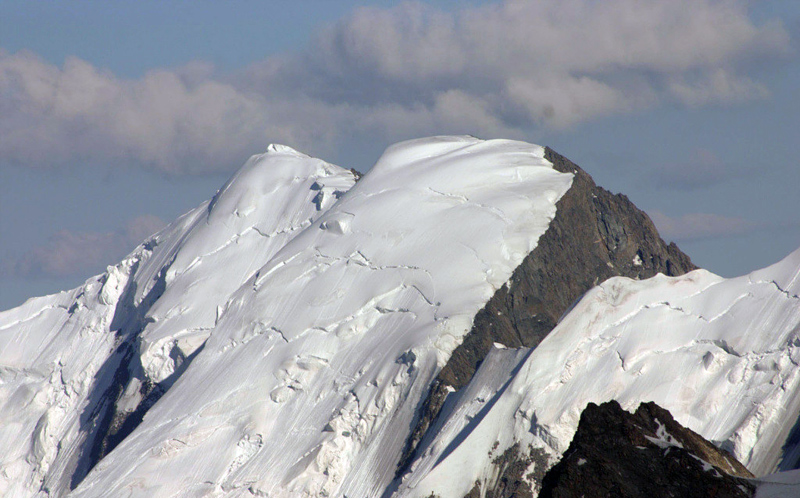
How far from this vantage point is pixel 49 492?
12419cm

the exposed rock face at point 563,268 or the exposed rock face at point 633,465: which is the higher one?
the exposed rock face at point 563,268

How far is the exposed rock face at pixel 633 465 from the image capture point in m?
53.2

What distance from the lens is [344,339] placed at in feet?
357

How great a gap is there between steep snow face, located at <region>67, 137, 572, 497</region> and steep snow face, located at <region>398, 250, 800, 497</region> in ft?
30.6

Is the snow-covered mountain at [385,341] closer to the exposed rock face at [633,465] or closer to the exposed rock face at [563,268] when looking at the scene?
the exposed rock face at [563,268]

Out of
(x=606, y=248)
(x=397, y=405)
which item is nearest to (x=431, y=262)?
(x=397, y=405)

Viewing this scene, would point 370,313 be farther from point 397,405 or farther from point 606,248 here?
A: point 606,248

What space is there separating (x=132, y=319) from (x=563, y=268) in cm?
5395

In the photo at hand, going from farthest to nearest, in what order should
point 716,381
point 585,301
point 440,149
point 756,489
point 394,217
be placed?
point 440,149 → point 394,217 → point 585,301 → point 716,381 → point 756,489

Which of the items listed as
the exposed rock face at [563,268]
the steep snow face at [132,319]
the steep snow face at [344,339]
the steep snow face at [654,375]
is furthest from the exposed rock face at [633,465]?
the steep snow face at [132,319]

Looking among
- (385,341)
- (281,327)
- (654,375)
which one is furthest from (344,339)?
(654,375)

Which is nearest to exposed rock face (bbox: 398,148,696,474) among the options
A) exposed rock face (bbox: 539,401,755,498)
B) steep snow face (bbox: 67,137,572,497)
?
steep snow face (bbox: 67,137,572,497)

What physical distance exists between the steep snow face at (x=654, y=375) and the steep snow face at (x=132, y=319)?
135ft

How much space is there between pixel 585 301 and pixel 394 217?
28.2m
